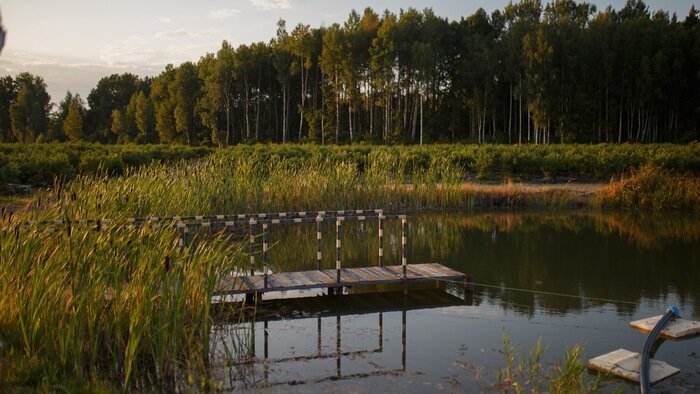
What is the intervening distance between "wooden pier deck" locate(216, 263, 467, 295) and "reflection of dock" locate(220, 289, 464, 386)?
0.32 m

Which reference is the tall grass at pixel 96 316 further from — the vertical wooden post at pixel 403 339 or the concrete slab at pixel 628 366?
the concrete slab at pixel 628 366

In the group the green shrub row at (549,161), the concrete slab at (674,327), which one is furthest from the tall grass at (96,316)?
the green shrub row at (549,161)

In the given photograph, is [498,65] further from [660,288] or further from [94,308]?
[94,308]

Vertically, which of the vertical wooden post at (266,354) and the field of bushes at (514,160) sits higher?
the field of bushes at (514,160)

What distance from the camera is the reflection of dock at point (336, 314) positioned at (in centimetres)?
779

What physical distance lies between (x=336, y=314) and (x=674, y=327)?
4.70 metres

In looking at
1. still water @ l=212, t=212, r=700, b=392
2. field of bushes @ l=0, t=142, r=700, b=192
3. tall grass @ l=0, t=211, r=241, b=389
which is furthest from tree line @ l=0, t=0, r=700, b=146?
tall grass @ l=0, t=211, r=241, b=389

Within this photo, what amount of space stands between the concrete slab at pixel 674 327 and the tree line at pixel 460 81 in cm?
3639

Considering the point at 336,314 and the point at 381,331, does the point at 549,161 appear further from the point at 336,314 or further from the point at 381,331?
the point at 381,331

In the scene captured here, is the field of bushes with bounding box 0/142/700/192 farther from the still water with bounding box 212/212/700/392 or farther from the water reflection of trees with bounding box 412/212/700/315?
the still water with bounding box 212/212/700/392

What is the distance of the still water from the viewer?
25.2 feet

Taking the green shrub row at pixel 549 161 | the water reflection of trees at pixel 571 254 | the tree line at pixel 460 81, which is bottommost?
the water reflection of trees at pixel 571 254

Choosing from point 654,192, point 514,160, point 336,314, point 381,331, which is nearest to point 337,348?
point 381,331

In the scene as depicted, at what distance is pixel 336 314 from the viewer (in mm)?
10422
